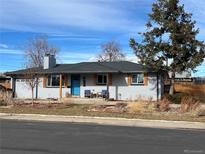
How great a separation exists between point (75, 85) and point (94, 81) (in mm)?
2008

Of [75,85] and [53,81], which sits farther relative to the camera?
[53,81]

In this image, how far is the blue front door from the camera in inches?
1599

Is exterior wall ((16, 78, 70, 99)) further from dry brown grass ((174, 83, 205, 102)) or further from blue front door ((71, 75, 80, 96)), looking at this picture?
dry brown grass ((174, 83, 205, 102))

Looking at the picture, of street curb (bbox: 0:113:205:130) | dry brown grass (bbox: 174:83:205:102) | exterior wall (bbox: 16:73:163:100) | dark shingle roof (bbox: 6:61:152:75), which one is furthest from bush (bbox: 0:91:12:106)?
dry brown grass (bbox: 174:83:205:102)

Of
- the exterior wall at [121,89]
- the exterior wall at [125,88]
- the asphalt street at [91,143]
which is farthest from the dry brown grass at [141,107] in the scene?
the asphalt street at [91,143]

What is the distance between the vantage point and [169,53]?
3603 cm

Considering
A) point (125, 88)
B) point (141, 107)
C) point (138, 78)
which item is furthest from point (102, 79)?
point (141, 107)

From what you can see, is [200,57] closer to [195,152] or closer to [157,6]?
[157,6]

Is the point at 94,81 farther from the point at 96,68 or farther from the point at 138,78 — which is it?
the point at 138,78

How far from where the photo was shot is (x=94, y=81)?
40094mm

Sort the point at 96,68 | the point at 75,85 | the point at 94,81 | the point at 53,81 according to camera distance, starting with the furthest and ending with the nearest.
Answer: the point at 53,81
the point at 75,85
the point at 94,81
the point at 96,68

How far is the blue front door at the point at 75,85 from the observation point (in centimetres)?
4062

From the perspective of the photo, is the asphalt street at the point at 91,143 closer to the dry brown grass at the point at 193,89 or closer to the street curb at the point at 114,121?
the street curb at the point at 114,121

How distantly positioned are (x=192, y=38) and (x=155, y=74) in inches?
184
